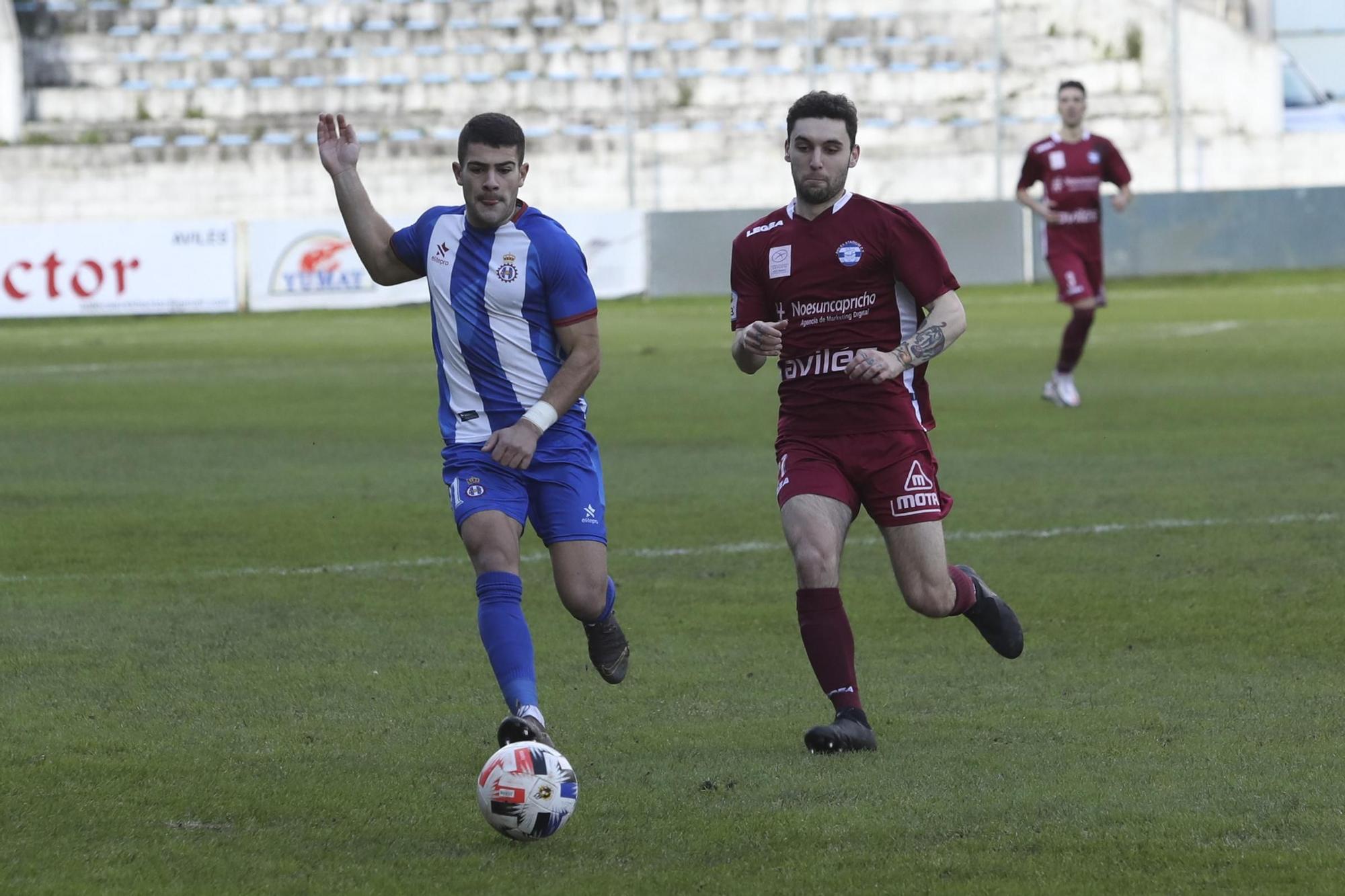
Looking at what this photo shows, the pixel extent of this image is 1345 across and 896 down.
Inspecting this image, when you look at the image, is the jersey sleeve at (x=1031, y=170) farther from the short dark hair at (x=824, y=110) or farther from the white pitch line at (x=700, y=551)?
the short dark hair at (x=824, y=110)

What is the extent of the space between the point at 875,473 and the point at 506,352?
118 cm

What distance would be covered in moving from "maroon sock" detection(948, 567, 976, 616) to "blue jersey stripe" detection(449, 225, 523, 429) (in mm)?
1526

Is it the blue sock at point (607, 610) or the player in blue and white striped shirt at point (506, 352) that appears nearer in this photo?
the player in blue and white striped shirt at point (506, 352)

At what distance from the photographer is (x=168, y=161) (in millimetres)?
35875

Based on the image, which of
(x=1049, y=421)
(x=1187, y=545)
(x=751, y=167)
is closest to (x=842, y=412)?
(x=1187, y=545)

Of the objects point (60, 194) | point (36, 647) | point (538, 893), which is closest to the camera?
point (538, 893)

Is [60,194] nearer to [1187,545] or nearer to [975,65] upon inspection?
[975,65]

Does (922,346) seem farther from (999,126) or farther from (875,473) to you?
(999,126)

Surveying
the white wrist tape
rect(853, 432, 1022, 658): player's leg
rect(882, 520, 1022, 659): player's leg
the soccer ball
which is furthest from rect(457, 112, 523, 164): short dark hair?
the soccer ball

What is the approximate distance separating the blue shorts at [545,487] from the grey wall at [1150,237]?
25517mm

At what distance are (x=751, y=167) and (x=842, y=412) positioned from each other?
29830 mm

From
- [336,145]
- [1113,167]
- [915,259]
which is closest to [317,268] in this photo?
[1113,167]

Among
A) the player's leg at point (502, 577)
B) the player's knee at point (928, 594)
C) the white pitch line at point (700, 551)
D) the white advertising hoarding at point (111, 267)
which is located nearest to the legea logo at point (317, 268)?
the white advertising hoarding at point (111, 267)

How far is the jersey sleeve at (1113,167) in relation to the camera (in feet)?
51.0
